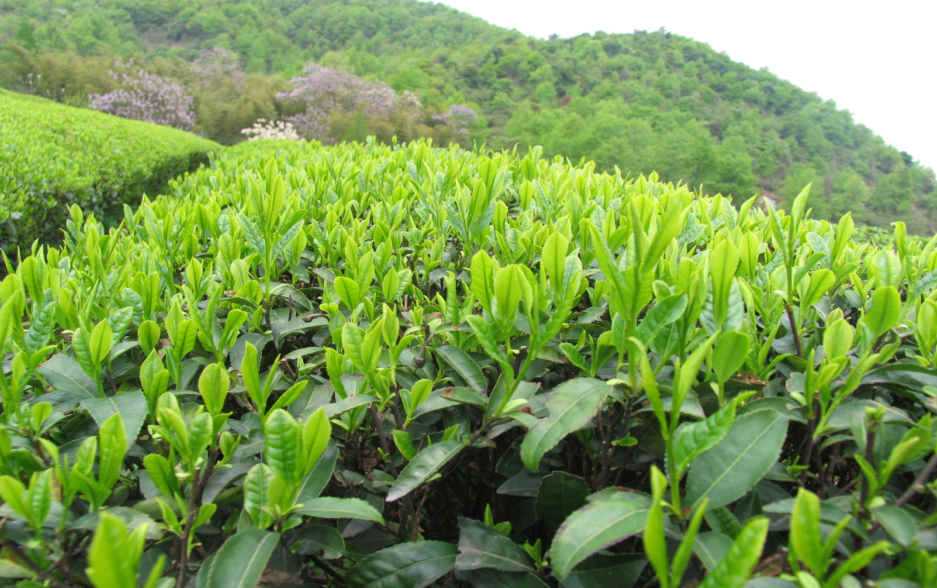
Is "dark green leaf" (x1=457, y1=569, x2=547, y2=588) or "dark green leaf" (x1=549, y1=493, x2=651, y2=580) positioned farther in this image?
"dark green leaf" (x1=457, y1=569, x2=547, y2=588)

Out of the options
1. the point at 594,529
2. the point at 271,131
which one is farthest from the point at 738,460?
the point at 271,131

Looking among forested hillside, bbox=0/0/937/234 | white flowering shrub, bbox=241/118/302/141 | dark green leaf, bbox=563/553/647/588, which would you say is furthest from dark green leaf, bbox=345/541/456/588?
forested hillside, bbox=0/0/937/234

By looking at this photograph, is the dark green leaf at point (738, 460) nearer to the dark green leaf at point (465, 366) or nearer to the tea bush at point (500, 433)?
the tea bush at point (500, 433)

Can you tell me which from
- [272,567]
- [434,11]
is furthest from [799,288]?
[434,11]

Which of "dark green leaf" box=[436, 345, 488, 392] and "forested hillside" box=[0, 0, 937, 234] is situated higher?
"forested hillside" box=[0, 0, 937, 234]

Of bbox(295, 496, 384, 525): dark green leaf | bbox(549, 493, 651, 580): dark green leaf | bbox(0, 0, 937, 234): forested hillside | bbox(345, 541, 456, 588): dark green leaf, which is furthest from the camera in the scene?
bbox(0, 0, 937, 234): forested hillside

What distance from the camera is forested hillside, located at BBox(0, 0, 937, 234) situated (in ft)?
111

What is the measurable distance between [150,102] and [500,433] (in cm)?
3226

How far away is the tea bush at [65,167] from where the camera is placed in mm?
5781

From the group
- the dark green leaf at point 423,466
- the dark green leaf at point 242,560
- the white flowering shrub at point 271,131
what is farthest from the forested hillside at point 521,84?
the dark green leaf at point 242,560

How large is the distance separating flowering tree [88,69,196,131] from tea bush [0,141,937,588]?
30049 millimetres

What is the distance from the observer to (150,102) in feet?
85.4

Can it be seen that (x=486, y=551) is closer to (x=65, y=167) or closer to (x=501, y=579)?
(x=501, y=579)

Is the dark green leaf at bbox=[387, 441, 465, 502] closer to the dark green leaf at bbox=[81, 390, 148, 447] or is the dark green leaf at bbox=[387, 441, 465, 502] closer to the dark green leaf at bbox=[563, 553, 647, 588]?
the dark green leaf at bbox=[563, 553, 647, 588]
